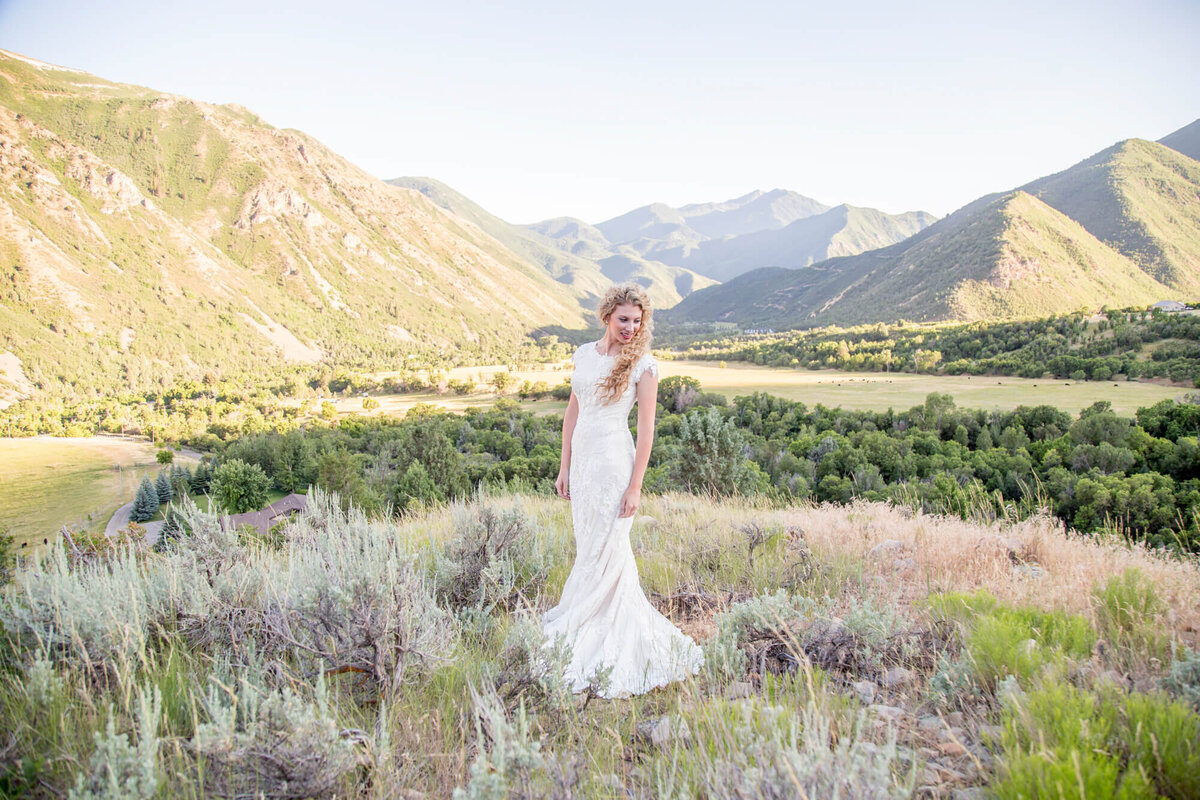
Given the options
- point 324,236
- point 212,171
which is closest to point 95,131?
point 212,171

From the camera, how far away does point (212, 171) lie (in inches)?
7323

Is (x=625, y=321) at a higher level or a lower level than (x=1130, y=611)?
higher

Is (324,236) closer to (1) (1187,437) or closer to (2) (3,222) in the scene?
(2) (3,222)

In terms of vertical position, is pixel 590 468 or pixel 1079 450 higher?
pixel 590 468

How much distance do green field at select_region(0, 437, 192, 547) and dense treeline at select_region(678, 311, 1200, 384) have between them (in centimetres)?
6440

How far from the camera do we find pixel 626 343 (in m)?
3.78

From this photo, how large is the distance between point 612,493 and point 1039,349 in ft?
171

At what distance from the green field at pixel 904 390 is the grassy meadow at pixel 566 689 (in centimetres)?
1529

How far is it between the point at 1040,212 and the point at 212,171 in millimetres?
A: 237137

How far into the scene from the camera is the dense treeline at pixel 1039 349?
110 ft

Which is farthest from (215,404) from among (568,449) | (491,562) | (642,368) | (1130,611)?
(1130,611)

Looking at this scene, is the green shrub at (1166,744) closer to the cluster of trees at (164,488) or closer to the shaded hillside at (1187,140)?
the cluster of trees at (164,488)

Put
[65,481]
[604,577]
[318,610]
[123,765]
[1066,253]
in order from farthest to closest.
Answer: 1. [1066,253]
2. [65,481]
3. [604,577]
4. [318,610]
5. [123,765]

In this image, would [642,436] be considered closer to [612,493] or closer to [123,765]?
[612,493]
